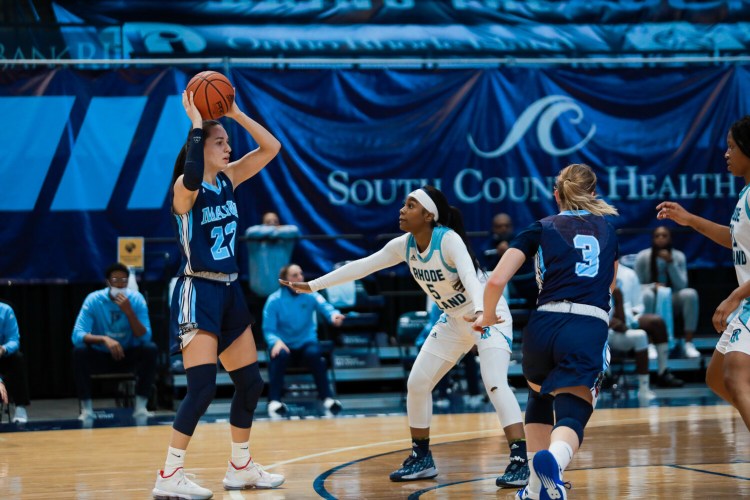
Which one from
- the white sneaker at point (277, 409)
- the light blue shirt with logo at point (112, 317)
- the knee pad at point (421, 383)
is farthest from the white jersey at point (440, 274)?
the light blue shirt with logo at point (112, 317)

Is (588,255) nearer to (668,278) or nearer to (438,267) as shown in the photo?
(438,267)

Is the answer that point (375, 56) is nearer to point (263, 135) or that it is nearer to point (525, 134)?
point (525, 134)

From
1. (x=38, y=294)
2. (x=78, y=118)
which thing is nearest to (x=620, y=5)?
(x=78, y=118)

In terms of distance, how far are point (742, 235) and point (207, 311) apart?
9.11ft

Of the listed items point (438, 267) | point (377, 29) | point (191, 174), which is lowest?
point (438, 267)

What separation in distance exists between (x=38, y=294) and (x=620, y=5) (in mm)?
8274

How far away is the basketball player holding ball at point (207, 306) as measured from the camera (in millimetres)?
5699

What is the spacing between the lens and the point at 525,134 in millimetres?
12312

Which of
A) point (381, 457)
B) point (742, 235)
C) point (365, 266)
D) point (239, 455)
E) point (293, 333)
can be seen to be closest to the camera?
point (742, 235)

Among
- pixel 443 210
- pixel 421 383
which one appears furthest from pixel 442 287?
pixel 421 383

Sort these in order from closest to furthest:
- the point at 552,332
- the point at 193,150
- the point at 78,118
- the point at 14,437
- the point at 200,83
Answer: the point at 552,332 < the point at 193,150 < the point at 200,83 < the point at 14,437 < the point at 78,118

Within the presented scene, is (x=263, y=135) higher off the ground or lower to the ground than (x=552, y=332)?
higher

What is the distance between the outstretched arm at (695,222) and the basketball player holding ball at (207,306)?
7.28 feet

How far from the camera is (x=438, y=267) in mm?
6281
